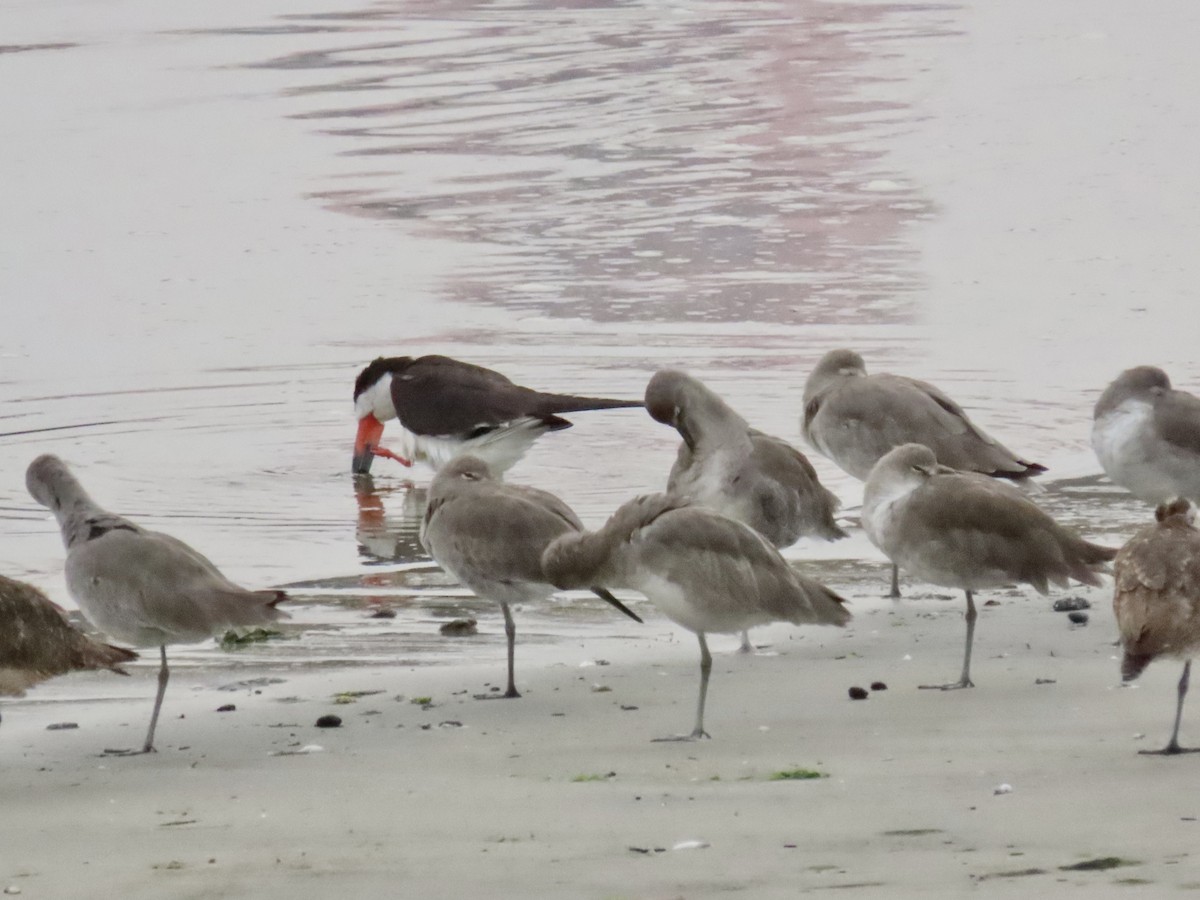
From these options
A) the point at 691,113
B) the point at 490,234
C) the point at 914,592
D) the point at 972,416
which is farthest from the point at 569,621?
the point at 691,113

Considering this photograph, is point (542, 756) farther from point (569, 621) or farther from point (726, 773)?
point (569, 621)

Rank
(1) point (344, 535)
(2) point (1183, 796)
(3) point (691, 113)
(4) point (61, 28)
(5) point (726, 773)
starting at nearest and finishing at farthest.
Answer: (2) point (1183, 796), (5) point (726, 773), (1) point (344, 535), (3) point (691, 113), (4) point (61, 28)

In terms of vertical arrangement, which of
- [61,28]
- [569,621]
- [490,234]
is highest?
[61,28]

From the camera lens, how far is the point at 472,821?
5.98 meters

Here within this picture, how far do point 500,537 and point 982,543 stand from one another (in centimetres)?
163

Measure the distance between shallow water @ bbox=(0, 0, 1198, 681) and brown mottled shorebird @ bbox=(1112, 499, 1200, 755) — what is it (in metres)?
2.53

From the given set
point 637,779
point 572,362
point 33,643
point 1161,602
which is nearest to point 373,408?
point 572,362

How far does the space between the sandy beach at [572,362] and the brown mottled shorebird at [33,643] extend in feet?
0.73

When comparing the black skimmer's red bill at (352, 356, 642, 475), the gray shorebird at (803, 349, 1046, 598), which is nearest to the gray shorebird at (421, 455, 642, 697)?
the gray shorebird at (803, 349, 1046, 598)

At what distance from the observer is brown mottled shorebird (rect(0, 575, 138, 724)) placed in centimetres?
702

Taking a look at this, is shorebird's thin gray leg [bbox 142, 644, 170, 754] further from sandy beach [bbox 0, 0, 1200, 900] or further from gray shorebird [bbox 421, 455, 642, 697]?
gray shorebird [bbox 421, 455, 642, 697]

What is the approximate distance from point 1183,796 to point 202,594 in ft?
10.1

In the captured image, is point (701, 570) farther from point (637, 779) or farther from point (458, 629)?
point (458, 629)

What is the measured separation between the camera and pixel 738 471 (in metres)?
9.16
